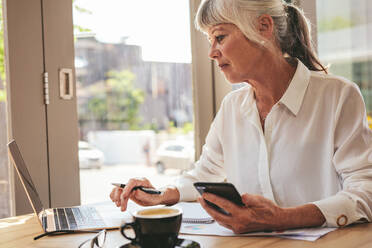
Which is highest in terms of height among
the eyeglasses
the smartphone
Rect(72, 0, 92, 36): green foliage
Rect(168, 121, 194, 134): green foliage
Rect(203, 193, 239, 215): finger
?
Rect(72, 0, 92, 36): green foliage

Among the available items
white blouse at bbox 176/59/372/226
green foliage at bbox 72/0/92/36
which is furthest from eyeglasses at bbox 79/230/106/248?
green foliage at bbox 72/0/92/36

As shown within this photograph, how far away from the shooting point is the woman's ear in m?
1.44

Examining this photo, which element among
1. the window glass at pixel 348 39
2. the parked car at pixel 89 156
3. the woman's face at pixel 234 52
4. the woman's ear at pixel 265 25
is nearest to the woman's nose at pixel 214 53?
the woman's face at pixel 234 52

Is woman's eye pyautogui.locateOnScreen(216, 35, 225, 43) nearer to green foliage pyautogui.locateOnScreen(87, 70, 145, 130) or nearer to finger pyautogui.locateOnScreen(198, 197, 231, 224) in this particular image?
finger pyautogui.locateOnScreen(198, 197, 231, 224)

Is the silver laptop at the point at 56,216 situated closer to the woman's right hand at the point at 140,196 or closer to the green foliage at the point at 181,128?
the woman's right hand at the point at 140,196

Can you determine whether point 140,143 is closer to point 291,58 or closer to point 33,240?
point 291,58

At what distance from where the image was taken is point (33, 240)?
106 cm

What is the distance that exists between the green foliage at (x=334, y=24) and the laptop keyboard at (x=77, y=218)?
1389 mm

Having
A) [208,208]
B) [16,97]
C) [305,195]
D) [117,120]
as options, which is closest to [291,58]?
[305,195]

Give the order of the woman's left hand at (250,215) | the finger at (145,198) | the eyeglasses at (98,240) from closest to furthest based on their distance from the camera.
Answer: the eyeglasses at (98,240) → the woman's left hand at (250,215) → the finger at (145,198)

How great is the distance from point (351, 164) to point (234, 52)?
53 cm

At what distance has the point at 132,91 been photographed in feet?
7.41

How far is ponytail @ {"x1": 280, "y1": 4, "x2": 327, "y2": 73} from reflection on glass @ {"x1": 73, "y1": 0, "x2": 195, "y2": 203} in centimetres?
97

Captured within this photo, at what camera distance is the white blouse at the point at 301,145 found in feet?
4.11
